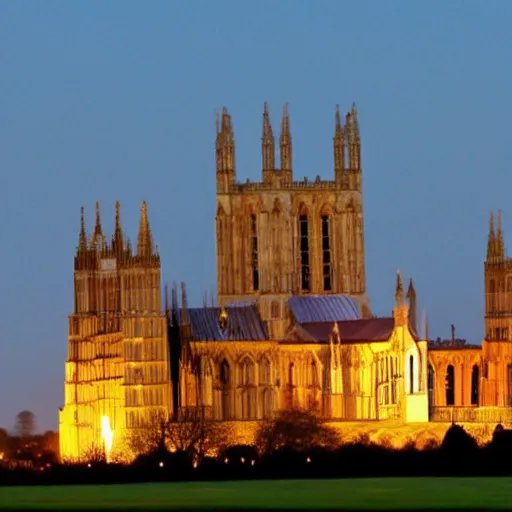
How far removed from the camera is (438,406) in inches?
5758

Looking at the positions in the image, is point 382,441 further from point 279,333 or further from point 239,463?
point 239,463

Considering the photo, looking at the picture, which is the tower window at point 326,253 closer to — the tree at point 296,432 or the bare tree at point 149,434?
the tree at point 296,432

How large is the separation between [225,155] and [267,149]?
1810mm

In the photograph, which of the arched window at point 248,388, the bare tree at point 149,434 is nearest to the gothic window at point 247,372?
the arched window at point 248,388

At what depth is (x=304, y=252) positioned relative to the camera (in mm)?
153750

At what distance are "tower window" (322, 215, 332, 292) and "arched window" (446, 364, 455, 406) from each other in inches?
288

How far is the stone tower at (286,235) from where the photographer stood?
501ft

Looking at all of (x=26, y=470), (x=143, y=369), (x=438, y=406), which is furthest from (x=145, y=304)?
(x=26, y=470)

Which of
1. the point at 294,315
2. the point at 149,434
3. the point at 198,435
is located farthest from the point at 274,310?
the point at 149,434

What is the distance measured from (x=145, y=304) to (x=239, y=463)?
1957 centimetres

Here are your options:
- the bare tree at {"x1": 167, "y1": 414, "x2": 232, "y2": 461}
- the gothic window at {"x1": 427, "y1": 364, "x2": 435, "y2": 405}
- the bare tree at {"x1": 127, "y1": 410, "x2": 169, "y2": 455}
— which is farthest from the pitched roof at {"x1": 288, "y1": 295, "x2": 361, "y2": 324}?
the bare tree at {"x1": 127, "y1": 410, "x2": 169, "y2": 455}

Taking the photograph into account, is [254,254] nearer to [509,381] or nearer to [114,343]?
[114,343]

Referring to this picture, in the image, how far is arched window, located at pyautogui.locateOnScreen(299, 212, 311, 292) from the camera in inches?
6038

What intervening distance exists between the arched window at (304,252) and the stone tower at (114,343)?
26.0 feet
